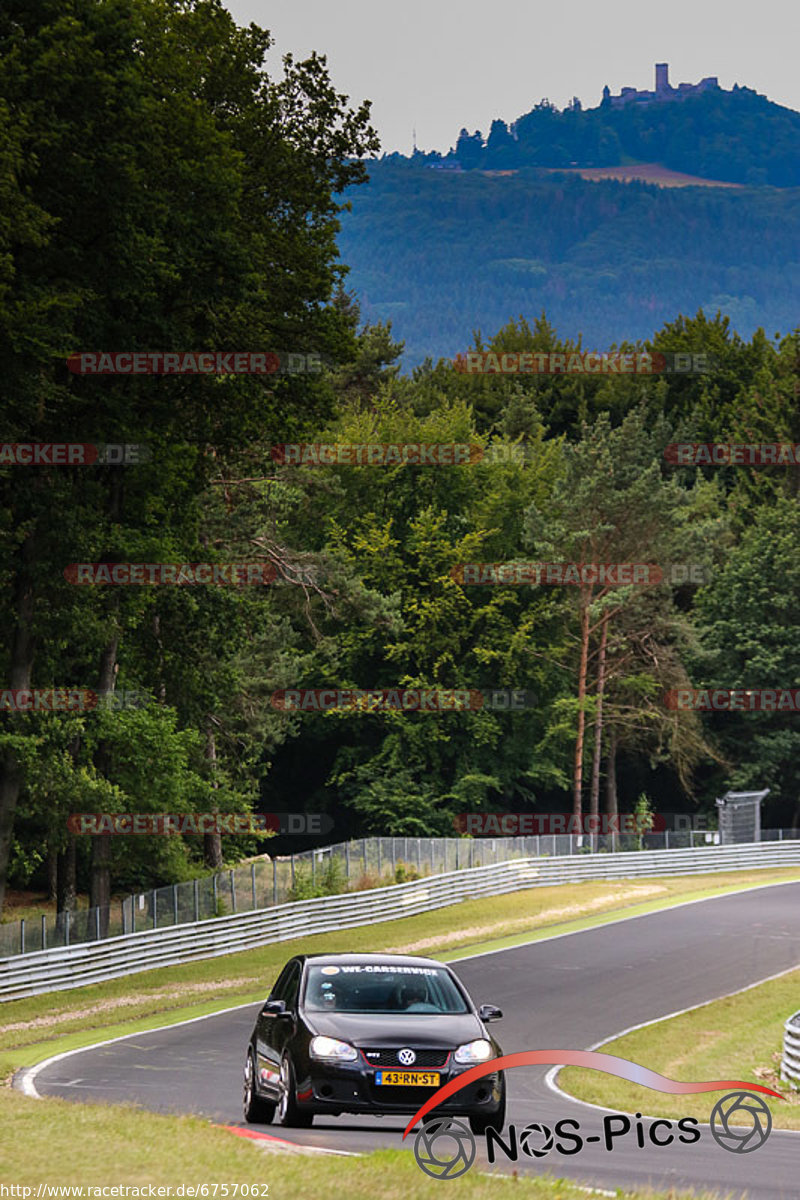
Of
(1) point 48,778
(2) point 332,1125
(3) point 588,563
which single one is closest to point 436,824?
(3) point 588,563

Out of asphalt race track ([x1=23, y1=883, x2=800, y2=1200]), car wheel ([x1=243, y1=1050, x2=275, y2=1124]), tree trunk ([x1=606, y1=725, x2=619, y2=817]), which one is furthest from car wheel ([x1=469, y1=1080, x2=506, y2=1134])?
tree trunk ([x1=606, y1=725, x2=619, y2=817])

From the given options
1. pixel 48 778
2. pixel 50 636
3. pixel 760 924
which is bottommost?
pixel 760 924

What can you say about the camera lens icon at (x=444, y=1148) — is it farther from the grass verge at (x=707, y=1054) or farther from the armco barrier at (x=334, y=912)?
the armco barrier at (x=334, y=912)

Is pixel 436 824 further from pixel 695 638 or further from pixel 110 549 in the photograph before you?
pixel 110 549

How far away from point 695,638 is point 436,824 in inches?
585

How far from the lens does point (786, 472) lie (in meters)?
89.4

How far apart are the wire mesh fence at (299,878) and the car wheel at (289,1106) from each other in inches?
709

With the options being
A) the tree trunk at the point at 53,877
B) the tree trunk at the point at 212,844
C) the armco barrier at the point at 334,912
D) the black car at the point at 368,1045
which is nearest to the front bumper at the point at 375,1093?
the black car at the point at 368,1045

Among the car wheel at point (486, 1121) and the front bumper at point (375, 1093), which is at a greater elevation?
the front bumper at point (375, 1093)

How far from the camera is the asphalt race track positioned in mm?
11883

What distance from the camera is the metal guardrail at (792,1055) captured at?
19688 mm

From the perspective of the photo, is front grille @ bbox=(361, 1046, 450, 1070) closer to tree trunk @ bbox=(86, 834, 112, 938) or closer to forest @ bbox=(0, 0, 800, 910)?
forest @ bbox=(0, 0, 800, 910)

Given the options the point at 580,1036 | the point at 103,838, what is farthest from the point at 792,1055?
the point at 103,838

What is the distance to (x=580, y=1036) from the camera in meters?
23.0
